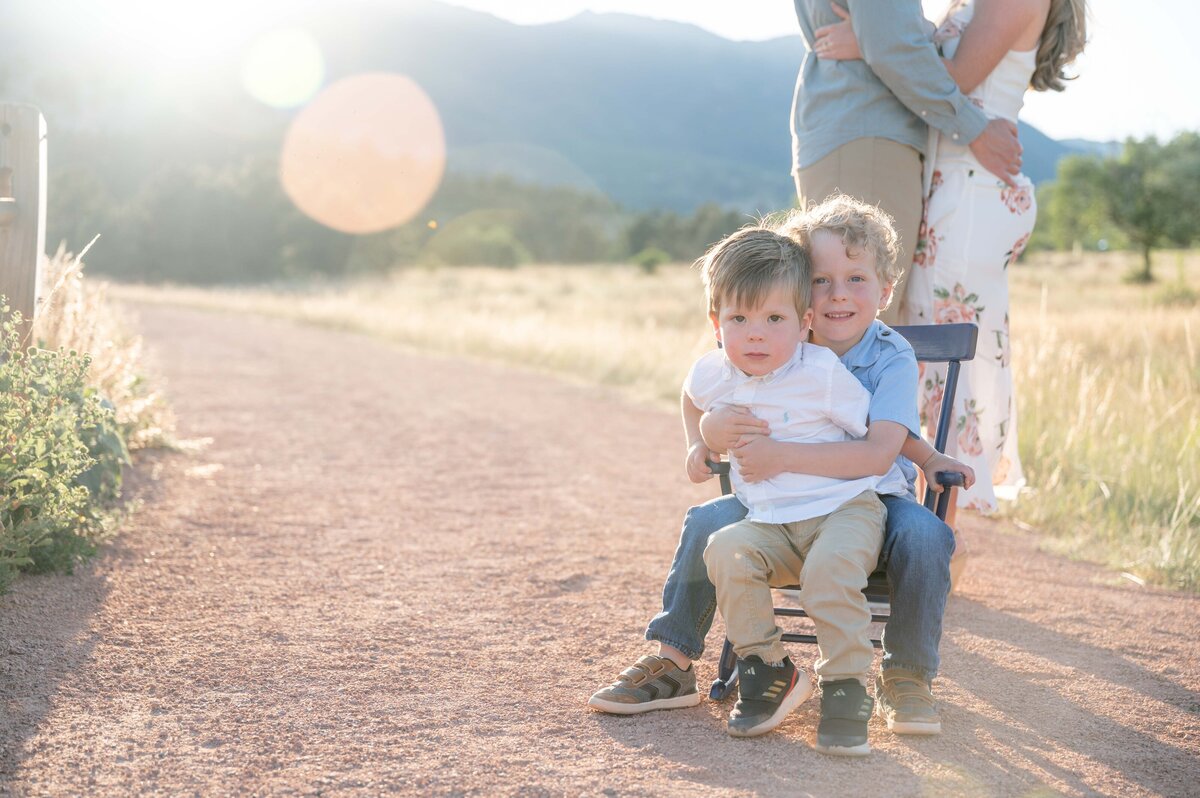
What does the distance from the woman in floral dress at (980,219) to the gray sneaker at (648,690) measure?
151 centimetres

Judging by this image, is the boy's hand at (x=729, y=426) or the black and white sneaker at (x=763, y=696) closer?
the black and white sneaker at (x=763, y=696)

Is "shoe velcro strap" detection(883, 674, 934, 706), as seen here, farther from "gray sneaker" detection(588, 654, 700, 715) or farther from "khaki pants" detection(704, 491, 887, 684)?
"gray sneaker" detection(588, 654, 700, 715)

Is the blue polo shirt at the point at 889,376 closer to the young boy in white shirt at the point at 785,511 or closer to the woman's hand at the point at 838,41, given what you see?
the young boy in white shirt at the point at 785,511

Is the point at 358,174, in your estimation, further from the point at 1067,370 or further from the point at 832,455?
the point at 832,455

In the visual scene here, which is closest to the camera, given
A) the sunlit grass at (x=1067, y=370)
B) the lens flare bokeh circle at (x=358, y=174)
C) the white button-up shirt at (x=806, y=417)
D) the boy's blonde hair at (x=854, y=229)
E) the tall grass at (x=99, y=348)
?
the white button-up shirt at (x=806, y=417)

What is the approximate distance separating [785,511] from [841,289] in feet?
2.09

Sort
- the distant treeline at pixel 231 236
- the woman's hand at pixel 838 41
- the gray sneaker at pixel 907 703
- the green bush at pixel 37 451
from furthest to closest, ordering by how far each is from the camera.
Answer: the distant treeline at pixel 231 236
the woman's hand at pixel 838 41
the green bush at pixel 37 451
the gray sneaker at pixel 907 703

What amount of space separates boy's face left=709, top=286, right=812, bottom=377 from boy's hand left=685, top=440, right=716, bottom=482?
284 mm

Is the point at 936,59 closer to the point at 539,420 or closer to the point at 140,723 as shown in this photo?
the point at 140,723

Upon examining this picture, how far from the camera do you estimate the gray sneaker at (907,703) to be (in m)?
2.77

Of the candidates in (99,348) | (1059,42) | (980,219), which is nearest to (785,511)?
(980,219)

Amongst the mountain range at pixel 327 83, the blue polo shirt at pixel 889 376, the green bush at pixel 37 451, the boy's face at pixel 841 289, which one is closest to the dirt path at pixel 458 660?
the green bush at pixel 37 451

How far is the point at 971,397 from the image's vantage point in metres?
4.03

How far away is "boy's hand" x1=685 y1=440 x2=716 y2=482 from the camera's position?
3039 mm
